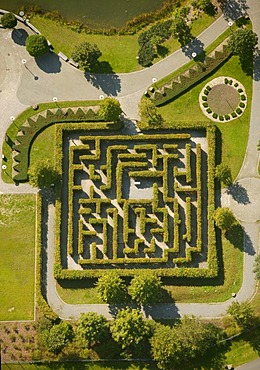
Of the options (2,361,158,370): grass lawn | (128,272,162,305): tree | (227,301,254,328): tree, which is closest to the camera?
(227,301,254,328): tree

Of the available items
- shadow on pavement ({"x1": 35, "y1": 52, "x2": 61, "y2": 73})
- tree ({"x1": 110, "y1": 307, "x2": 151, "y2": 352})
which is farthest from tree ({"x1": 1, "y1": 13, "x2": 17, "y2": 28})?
tree ({"x1": 110, "y1": 307, "x2": 151, "y2": 352})

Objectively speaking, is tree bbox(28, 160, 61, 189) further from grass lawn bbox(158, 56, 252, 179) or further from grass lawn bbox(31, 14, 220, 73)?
grass lawn bbox(158, 56, 252, 179)

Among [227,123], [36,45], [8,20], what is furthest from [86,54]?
[227,123]

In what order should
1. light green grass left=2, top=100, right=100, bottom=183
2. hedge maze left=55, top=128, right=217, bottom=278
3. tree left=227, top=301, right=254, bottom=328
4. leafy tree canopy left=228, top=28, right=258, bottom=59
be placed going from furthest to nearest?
light green grass left=2, top=100, right=100, bottom=183 → hedge maze left=55, top=128, right=217, bottom=278 → leafy tree canopy left=228, top=28, right=258, bottom=59 → tree left=227, top=301, right=254, bottom=328

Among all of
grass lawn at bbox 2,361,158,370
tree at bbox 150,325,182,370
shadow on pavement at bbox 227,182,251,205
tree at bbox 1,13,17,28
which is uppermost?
tree at bbox 1,13,17,28

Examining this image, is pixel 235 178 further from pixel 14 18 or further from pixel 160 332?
pixel 14 18

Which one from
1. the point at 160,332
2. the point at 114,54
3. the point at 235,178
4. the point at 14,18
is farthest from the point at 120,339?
the point at 14,18

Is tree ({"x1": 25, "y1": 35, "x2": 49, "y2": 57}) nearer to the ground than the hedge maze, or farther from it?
farther from it

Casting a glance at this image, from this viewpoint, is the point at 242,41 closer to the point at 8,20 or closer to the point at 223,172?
the point at 223,172
